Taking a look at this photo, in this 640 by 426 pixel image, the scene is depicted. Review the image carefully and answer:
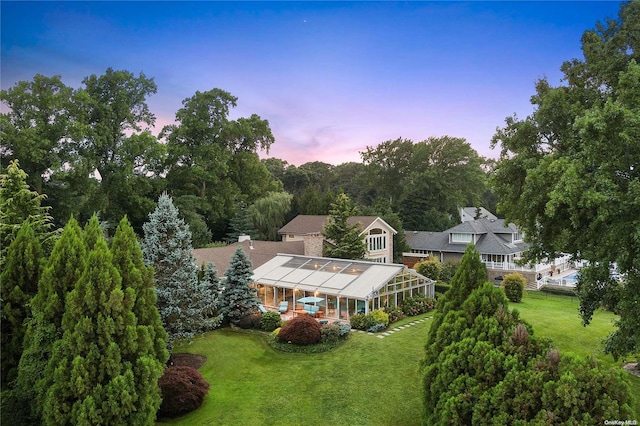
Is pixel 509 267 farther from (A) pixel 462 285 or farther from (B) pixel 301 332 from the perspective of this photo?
(A) pixel 462 285

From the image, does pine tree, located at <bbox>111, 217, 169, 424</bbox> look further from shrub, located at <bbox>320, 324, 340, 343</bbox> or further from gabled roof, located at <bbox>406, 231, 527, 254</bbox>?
gabled roof, located at <bbox>406, 231, 527, 254</bbox>

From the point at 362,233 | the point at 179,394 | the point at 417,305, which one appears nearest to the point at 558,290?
the point at 417,305

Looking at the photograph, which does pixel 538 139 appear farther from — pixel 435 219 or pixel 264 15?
pixel 435 219

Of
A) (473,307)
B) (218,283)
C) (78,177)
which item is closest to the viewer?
(473,307)

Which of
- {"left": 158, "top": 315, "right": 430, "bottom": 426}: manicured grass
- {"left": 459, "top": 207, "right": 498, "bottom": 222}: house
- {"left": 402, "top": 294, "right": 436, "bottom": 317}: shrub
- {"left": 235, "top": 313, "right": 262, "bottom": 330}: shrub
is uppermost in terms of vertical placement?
{"left": 459, "top": 207, "right": 498, "bottom": 222}: house

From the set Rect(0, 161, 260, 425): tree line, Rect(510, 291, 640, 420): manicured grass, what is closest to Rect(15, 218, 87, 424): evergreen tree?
Rect(0, 161, 260, 425): tree line

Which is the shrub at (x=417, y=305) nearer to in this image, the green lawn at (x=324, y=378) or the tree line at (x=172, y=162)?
the green lawn at (x=324, y=378)

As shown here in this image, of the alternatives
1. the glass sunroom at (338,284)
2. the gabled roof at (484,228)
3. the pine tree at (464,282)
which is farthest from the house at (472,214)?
the pine tree at (464,282)

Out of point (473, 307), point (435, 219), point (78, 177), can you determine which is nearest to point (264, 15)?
point (473, 307)
